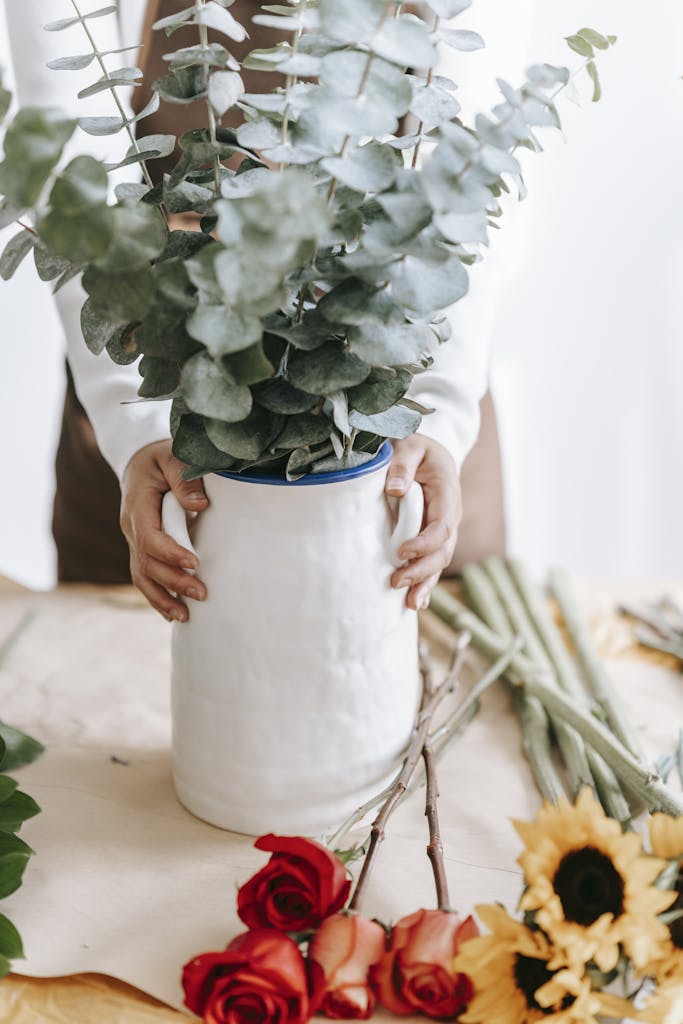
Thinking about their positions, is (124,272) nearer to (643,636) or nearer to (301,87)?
(301,87)

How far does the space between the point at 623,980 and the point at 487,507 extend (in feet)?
2.03

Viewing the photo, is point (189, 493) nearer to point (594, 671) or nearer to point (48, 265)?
point (48, 265)

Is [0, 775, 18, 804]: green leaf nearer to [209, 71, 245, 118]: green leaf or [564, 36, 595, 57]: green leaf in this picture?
[209, 71, 245, 118]: green leaf

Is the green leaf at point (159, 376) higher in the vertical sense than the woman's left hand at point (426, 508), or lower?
higher

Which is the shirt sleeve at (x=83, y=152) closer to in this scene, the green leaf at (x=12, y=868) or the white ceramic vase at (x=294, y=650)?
the white ceramic vase at (x=294, y=650)

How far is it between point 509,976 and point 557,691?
0.29 metres

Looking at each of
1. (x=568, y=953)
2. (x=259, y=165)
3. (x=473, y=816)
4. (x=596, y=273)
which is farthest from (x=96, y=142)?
(x=596, y=273)

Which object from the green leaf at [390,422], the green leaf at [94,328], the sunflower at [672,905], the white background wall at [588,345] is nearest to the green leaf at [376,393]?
the green leaf at [390,422]

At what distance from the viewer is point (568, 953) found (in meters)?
0.42

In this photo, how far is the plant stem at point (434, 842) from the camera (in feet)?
1.63

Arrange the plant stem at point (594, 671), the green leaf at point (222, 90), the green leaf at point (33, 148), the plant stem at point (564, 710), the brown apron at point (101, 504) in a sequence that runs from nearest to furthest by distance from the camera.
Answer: the green leaf at point (33, 148) → the green leaf at point (222, 90) → the plant stem at point (564, 710) → the plant stem at point (594, 671) → the brown apron at point (101, 504)

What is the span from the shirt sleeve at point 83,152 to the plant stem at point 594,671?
349 millimetres

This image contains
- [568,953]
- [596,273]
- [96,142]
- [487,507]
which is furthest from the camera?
[596,273]

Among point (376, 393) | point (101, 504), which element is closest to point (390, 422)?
point (376, 393)
